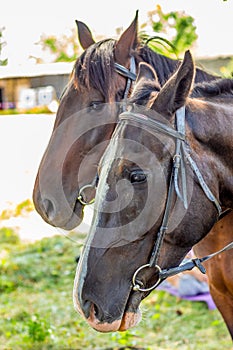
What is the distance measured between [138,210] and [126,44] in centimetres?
144

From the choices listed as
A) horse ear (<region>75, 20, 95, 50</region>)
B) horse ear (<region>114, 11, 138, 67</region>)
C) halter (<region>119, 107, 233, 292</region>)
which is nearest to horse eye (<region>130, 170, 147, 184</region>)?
halter (<region>119, 107, 233, 292</region>)

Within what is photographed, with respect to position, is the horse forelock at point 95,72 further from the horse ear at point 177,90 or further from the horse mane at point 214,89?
the horse ear at point 177,90

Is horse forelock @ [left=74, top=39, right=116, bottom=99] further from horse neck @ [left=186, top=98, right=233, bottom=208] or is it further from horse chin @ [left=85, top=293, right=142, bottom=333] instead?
horse chin @ [left=85, top=293, right=142, bottom=333]

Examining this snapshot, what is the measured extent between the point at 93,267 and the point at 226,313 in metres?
1.30

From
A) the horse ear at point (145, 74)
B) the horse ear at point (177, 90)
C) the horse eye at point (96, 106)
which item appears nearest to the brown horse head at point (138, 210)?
the horse ear at point (177, 90)

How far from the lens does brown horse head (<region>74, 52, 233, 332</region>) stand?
74.9 inches

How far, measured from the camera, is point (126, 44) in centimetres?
→ 308

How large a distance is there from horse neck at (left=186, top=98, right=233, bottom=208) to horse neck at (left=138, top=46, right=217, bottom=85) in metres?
0.79

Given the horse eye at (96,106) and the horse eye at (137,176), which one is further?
the horse eye at (96,106)

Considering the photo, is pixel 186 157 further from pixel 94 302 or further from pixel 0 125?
pixel 0 125

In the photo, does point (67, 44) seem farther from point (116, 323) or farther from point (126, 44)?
point (116, 323)

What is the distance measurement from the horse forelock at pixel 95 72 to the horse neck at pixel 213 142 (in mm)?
880

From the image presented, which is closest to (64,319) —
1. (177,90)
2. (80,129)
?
(80,129)

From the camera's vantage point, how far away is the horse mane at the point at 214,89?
2.26 metres
